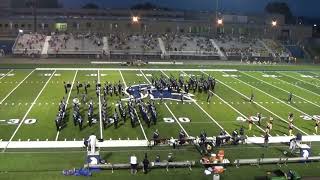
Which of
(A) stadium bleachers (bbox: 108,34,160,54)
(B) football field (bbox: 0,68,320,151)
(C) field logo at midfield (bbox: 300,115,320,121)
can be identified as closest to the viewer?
(B) football field (bbox: 0,68,320,151)

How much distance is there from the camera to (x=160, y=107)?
98.7 ft

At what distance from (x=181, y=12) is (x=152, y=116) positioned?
77135mm

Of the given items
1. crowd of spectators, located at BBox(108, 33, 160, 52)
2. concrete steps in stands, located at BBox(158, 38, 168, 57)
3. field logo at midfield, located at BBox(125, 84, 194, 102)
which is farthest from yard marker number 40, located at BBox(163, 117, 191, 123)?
crowd of spectators, located at BBox(108, 33, 160, 52)

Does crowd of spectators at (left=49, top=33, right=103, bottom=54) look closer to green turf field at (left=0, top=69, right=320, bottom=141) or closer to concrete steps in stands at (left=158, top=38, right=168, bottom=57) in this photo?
concrete steps in stands at (left=158, top=38, right=168, bottom=57)

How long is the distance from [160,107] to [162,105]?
59 centimetres

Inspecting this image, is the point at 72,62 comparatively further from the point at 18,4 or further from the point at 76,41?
the point at 18,4

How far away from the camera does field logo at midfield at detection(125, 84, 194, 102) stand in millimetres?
32875

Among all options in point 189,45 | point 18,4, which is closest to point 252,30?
point 189,45

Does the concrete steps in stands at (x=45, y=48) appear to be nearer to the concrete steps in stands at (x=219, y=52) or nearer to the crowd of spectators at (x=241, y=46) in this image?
the concrete steps in stands at (x=219, y=52)

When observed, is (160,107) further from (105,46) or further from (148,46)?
(148,46)

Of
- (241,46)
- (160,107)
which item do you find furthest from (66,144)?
(241,46)

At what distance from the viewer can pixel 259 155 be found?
→ 68.5 feet

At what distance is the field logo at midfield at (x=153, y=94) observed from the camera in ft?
108

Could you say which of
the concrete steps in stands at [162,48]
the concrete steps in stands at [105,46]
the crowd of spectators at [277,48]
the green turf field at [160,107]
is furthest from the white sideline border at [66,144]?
the crowd of spectators at [277,48]
